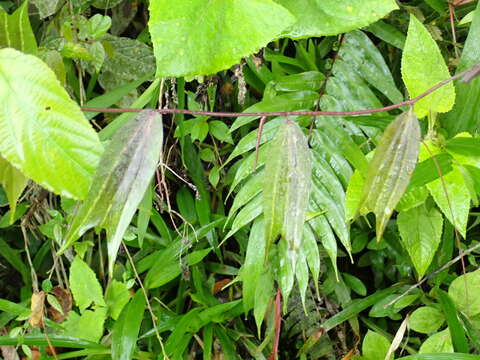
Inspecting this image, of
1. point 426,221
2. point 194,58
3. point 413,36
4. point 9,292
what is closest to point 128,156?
point 194,58

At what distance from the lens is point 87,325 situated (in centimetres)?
92

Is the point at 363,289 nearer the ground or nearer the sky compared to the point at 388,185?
nearer the ground

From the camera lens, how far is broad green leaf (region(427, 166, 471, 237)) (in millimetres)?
617

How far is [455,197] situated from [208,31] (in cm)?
36

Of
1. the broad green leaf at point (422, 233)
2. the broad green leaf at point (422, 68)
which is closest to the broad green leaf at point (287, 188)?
the broad green leaf at point (422, 68)

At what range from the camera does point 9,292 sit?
1.15m

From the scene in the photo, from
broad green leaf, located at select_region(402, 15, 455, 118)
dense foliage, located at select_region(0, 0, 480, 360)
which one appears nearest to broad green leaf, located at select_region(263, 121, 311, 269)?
dense foliage, located at select_region(0, 0, 480, 360)

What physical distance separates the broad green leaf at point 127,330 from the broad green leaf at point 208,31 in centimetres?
56

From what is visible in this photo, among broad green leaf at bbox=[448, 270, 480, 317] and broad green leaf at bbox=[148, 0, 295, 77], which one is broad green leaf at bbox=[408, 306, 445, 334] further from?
broad green leaf at bbox=[148, 0, 295, 77]

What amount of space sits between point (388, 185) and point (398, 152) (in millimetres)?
25

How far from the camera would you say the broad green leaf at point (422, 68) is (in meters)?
0.57

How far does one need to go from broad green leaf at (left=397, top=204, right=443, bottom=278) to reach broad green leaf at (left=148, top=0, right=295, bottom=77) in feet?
1.36

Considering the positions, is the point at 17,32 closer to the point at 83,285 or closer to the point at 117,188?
the point at 117,188

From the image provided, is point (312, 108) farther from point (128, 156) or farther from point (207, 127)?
point (128, 156)
